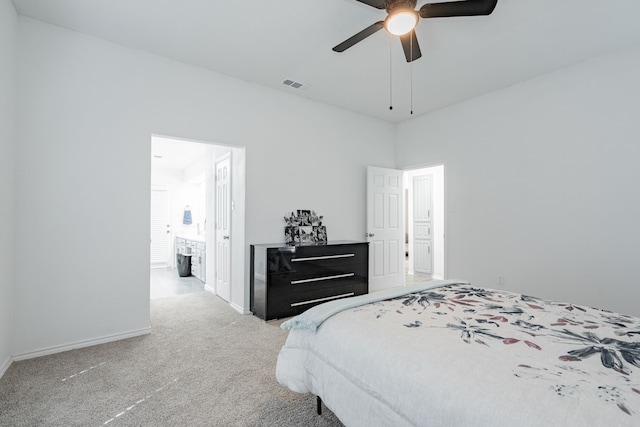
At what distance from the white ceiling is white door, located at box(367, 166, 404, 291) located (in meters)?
1.64

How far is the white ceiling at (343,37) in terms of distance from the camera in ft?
8.37

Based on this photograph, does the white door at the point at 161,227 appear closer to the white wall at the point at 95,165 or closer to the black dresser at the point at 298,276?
the white wall at the point at 95,165

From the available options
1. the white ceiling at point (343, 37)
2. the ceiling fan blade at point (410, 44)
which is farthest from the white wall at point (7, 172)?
the ceiling fan blade at point (410, 44)

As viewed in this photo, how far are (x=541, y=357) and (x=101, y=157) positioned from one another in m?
3.64

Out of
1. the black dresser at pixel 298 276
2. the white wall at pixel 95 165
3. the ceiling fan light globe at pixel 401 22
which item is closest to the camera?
the ceiling fan light globe at pixel 401 22

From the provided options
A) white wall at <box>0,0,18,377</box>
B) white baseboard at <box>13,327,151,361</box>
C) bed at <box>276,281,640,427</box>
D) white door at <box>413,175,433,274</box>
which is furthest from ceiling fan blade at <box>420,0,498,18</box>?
white door at <box>413,175,433,274</box>

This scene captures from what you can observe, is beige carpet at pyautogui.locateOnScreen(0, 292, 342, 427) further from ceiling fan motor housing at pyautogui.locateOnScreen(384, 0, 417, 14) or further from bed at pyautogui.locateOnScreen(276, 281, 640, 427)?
ceiling fan motor housing at pyautogui.locateOnScreen(384, 0, 417, 14)

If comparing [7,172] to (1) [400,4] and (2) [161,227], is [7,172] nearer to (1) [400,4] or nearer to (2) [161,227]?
(1) [400,4]

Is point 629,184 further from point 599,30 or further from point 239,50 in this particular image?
point 239,50

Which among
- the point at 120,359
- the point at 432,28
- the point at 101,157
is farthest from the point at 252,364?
the point at 432,28

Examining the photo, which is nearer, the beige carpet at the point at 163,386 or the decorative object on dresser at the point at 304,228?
the beige carpet at the point at 163,386

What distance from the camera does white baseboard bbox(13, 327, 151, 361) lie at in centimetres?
260

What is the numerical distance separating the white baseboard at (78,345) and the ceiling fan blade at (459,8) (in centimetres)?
382

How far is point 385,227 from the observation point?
5.15 m
